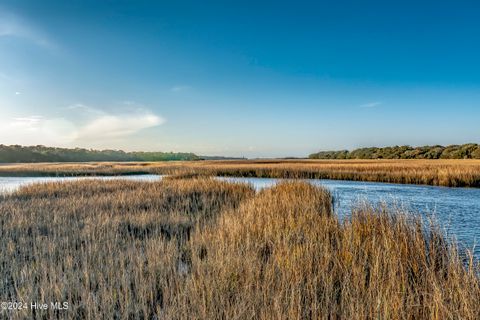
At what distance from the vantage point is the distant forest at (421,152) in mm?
74400

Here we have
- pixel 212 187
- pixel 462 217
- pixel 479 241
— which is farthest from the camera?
pixel 212 187

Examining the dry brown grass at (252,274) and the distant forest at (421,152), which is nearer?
the dry brown grass at (252,274)

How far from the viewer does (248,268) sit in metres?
4.55

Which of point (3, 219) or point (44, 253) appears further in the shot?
point (3, 219)

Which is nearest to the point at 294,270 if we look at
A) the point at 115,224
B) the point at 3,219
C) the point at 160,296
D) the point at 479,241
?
the point at 160,296

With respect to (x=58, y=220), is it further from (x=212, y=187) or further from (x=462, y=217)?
(x=462, y=217)

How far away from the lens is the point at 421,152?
86500 millimetres

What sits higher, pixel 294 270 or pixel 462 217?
pixel 294 270

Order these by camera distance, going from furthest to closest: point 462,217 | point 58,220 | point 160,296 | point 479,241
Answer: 1. point 462,217
2. point 58,220
3. point 479,241
4. point 160,296

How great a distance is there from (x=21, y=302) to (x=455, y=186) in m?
26.6

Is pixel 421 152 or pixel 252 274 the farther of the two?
pixel 421 152

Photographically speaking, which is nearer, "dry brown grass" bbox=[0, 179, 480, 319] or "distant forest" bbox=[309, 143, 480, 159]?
"dry brown grass" bbox=[0, 179, 480, 319]

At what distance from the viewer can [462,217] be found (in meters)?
11.1

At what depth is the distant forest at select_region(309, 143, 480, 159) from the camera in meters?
74.4
